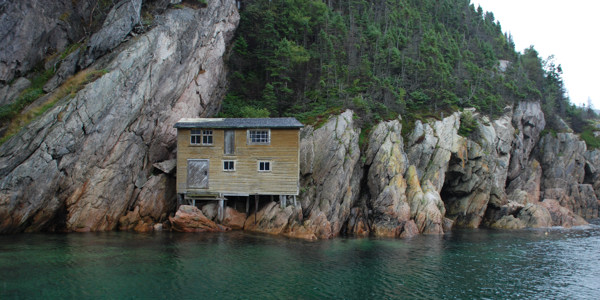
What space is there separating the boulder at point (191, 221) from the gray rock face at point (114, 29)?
16.6m

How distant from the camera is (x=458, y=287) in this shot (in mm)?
23094

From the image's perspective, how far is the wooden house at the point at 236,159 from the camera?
38531 millimetres

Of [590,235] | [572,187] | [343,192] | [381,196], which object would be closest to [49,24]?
[343,192]

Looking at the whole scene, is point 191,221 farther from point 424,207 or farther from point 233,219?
point 424,207

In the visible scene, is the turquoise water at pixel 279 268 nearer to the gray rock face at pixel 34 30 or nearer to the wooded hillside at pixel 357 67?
the gray rock face at pixel 34 30

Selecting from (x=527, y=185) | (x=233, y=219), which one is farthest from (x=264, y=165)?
(x=527, y=185)

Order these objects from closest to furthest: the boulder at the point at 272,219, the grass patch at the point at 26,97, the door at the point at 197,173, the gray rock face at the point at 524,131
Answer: the grass patch at the point at 26,97
the boulder at the point at 272,219
the door at the point at 197,173
the gray rock face at the point at 524,131

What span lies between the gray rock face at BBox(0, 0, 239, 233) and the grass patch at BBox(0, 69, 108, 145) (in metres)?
0.85

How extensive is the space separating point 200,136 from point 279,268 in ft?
59.8

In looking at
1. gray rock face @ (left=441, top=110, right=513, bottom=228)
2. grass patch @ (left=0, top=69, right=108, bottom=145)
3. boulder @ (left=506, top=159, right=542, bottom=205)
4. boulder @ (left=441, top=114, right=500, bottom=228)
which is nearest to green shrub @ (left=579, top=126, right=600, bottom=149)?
boulder @ (left=506, top=159, right=542, bottom=205)

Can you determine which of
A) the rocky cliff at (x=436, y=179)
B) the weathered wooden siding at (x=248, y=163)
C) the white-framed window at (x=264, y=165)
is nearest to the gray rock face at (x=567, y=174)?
the rocky cliff at (x=436, y=179)

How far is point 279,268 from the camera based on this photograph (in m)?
25.2

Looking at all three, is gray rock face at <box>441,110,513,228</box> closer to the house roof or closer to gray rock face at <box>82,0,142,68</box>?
the house roof

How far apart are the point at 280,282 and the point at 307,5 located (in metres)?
49.8
